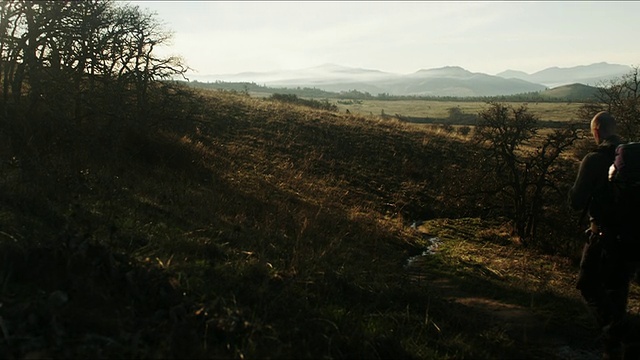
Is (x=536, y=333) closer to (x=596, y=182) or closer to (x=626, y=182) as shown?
(x=596, y=182)

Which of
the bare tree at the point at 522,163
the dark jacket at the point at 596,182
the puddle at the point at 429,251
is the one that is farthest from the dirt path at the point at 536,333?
the bare tree at the point at 522,163

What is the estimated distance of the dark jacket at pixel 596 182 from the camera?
188 inches

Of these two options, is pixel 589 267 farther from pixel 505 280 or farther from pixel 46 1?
pixel 46 1

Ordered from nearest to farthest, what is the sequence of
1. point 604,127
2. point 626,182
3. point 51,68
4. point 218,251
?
1. point 626,182
2. point 604,127
3. point 218,251
4. point 51,68

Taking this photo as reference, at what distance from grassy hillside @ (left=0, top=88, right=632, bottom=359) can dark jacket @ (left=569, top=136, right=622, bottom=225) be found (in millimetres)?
1531

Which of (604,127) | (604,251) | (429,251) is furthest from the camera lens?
(429,251)

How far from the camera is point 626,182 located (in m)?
4.55

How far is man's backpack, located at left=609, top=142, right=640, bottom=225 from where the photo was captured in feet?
14.8

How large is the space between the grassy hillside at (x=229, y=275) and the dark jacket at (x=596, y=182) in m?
1.53

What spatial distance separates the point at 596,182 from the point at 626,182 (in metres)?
0.31

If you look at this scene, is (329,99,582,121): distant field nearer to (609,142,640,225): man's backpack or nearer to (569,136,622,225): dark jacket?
(569,136,622,225): dark jacket

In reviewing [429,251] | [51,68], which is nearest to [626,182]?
[429,251]

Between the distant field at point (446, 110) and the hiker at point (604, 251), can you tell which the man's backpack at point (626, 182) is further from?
the distant field at point (446, 110)

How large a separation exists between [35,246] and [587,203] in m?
6.00
